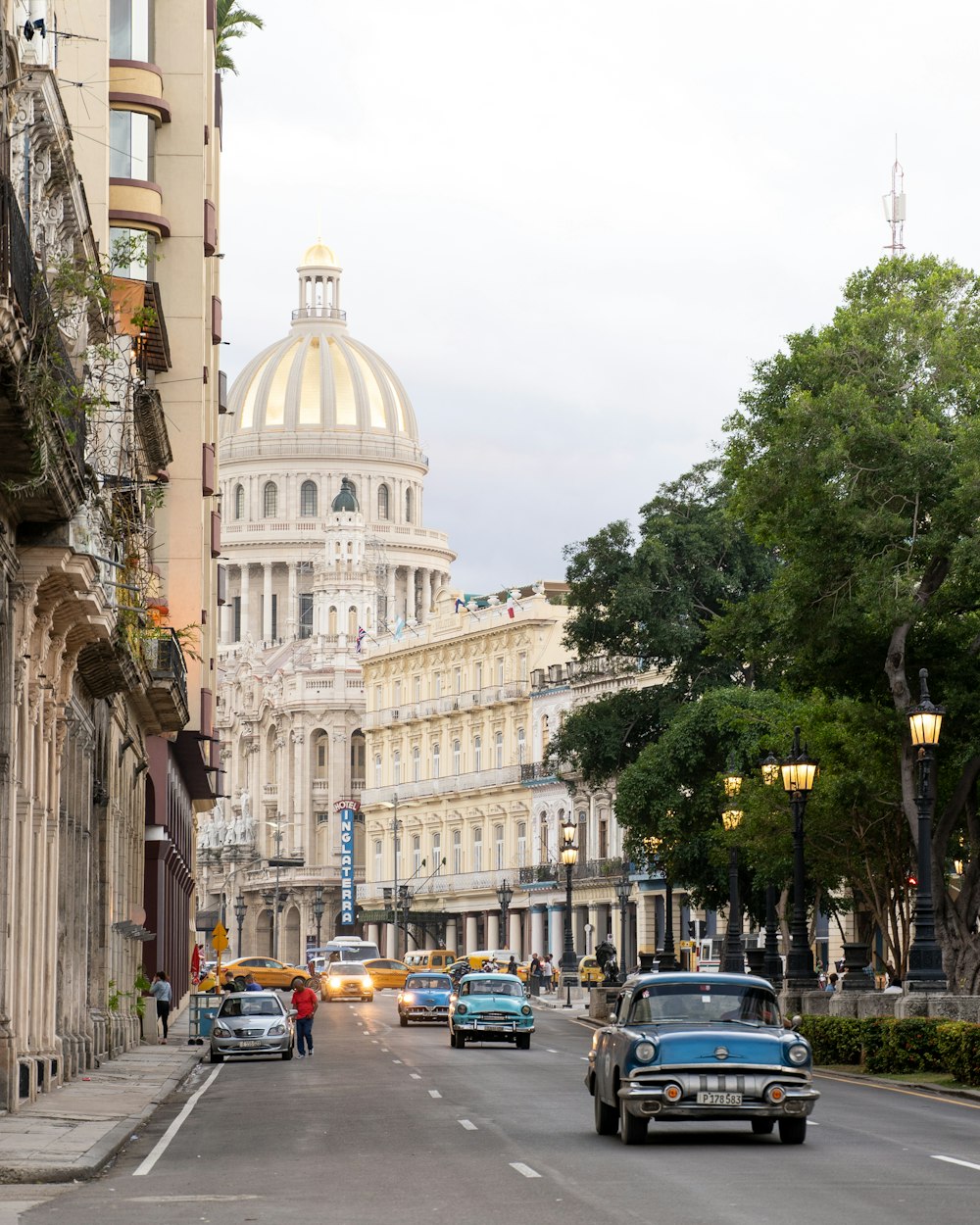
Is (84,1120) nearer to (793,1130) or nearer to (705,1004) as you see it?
(705,1004)

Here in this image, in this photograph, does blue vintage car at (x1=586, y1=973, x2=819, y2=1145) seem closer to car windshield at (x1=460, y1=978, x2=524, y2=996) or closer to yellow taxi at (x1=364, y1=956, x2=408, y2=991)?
car windshield at (x1=460, y1=978, x2=524, y2=996)

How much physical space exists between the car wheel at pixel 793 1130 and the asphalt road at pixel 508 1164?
0.23m

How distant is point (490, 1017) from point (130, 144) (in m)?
19.9

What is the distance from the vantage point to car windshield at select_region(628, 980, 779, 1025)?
22.2 metres

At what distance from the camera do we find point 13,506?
26.1 m

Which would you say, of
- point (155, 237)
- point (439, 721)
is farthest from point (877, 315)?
point (439, 721)

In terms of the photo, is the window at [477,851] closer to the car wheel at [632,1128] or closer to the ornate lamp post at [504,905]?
the ornate lamp post at [504,905]

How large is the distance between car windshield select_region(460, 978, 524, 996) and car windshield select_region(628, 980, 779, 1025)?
26905mm

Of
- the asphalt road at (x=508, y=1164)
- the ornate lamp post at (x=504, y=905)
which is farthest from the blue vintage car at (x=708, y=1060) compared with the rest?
the ornate lamp post at (x=504, y=905)

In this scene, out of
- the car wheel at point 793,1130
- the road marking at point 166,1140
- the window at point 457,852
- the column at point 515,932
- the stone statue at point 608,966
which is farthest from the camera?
the window at point 457,852

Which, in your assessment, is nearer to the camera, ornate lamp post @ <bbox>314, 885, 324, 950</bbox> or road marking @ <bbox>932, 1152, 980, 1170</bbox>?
road marking @ <bbox>932, 1152, 980, 1170</bbox>

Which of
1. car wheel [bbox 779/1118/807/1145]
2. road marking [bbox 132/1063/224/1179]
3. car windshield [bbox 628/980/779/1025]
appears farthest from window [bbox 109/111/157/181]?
car wheel [bbox 779/1118/807/1145]

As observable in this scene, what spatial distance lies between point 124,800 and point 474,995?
8.17m

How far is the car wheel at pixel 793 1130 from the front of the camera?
2203 centimetres
